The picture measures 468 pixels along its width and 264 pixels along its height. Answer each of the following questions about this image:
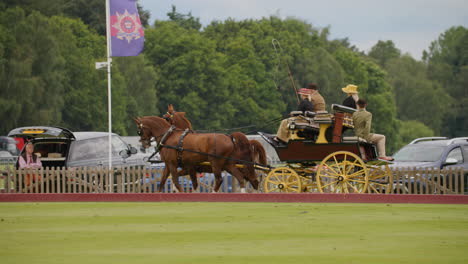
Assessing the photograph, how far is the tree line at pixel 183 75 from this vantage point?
67.0 metres

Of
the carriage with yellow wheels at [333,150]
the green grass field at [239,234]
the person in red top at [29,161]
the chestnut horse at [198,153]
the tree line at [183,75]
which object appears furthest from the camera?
the tree line at [183,75]

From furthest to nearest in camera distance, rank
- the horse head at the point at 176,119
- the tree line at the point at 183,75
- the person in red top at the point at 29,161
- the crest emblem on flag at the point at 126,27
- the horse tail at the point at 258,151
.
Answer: the tree line at the point at 183,75, the crest emblem on flag at the point at 126,27, the person in red top at the point at 29,161, the horse head at the point at 176,119, the horse tail at the point at 258,151

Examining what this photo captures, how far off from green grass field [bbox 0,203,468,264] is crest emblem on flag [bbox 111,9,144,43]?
10051 millimetres

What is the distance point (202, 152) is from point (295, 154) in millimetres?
2820

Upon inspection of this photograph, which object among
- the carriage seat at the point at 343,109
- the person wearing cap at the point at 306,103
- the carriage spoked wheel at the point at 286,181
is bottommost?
the carriage spoked wheel at the point at 286,181

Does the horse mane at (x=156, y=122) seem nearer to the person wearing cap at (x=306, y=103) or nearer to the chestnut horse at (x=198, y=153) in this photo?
the chestnut horse at (x=198, y=153)

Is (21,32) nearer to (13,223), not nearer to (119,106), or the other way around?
(119,106)

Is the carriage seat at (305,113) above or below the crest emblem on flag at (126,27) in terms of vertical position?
below

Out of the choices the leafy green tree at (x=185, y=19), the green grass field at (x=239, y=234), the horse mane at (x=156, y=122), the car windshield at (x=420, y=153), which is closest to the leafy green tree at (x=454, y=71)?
the leafy green tree at (x=185, y=19)

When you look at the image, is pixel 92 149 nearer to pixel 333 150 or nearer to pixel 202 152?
pixel 202 152

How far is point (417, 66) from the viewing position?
132 m

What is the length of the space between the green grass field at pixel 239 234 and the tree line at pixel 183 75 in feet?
154

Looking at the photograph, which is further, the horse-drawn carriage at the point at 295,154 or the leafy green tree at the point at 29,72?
the leafy green tree at the point at 29,72

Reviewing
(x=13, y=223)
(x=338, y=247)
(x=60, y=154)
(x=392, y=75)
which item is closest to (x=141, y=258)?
(x=338, y=247)
